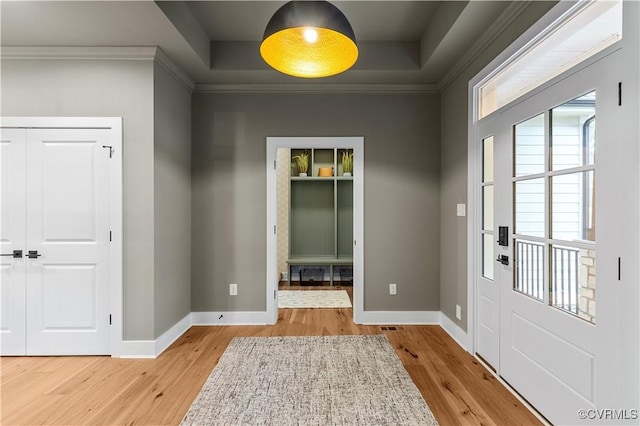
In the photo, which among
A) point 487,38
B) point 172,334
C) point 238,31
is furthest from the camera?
point 172,334

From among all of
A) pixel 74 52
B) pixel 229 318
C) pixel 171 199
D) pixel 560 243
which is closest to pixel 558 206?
pixel 560 243

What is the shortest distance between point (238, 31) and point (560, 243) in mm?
3204

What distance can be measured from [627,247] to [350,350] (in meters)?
2.23

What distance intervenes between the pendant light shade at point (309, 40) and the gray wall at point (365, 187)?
6.33 feet

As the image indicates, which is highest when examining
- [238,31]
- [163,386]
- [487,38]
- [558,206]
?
[238,31]

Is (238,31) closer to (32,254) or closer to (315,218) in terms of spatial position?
(32,254)

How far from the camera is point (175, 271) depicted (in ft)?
11.1

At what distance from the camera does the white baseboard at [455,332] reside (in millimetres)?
3088

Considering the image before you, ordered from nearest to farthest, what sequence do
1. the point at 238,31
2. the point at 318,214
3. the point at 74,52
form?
the point at 74,52 → the point at 238,31 → the point at 318,214

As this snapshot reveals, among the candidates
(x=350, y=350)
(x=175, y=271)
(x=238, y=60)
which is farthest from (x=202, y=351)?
(x=238, y=60)

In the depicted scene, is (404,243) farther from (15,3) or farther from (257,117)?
(15,3)

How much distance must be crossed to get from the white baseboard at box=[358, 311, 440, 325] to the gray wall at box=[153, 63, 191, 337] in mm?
2058

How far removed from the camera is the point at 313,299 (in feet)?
16.0

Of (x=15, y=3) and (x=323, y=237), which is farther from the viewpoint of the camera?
(x=323, y=237)
